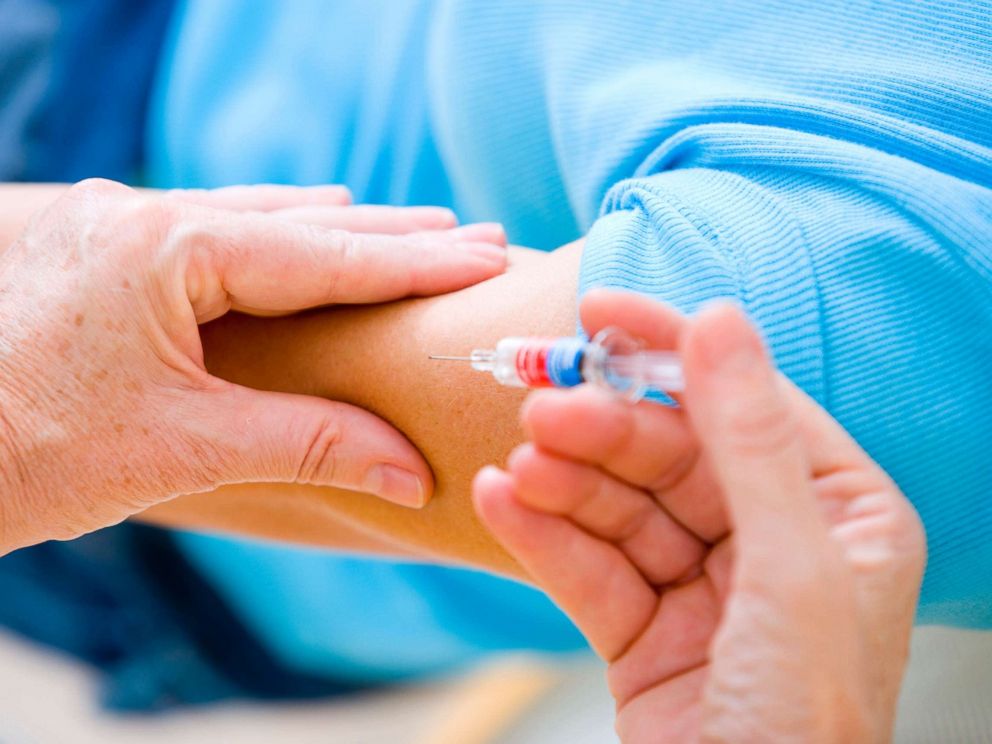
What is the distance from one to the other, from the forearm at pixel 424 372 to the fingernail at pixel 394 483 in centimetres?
3

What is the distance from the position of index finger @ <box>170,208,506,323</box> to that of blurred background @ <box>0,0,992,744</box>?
0.28m

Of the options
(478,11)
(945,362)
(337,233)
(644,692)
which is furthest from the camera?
(478,11)

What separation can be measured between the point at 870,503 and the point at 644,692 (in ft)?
0.65

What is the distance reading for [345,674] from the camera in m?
1.49

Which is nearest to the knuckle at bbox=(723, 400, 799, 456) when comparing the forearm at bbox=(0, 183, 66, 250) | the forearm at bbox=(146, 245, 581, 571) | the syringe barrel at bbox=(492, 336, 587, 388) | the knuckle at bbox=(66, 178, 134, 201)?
the syringe barrel at bbox=(492, 336, 587, 388)

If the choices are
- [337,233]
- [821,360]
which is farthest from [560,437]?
[337,233]

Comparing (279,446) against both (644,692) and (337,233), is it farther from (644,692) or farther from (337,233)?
(644,692)

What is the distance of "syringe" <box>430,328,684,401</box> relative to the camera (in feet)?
2.06

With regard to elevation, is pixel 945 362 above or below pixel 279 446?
above

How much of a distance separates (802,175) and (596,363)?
12.0 inches

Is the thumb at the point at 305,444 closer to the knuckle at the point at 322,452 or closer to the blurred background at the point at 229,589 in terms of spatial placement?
the knuckle at the point at 322,452

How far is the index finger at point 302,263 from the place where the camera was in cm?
83

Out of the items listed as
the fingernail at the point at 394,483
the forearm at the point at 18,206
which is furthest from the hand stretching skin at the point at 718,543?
the forearm at the point at 18,206

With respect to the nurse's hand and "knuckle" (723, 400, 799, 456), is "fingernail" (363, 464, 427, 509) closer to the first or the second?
the nurse's hand
